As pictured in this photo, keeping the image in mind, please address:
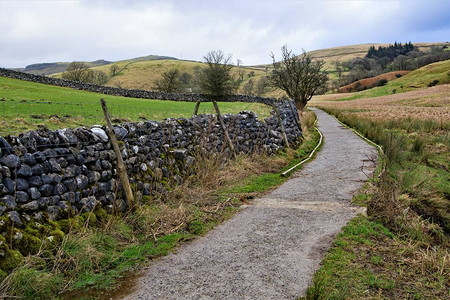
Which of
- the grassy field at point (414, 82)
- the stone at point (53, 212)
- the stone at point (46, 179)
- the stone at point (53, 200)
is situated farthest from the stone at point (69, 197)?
the grassy field at point (414, 82)

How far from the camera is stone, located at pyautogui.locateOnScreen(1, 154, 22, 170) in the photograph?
16.5 feet

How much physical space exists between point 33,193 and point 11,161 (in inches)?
21.7

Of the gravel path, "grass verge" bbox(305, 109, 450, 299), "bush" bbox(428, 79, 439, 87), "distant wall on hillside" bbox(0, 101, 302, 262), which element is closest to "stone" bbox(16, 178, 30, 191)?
"distant wall on hillside" bbox(0, 101, 302, 262)

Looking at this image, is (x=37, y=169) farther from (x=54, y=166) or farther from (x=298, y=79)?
(x=298, y=79)

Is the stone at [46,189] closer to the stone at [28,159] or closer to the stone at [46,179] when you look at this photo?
the stone at [46,179]

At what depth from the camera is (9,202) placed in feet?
16.0

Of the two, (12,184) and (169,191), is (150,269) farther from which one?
(169,191)

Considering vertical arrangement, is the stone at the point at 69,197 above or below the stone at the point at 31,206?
below

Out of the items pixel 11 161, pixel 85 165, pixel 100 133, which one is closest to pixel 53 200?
pixel 11 161

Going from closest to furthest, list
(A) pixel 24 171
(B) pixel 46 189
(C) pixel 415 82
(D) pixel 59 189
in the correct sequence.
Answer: (A) pixel 24 171 → (B) pixel 46 189 → (D) pixel 59 189 → (C) pixel 415 82

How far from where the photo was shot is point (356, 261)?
5.36 metres

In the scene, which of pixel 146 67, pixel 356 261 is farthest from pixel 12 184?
pixel 146 67

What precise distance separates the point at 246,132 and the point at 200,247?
812 centimetres

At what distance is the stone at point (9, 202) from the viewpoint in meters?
4.83
